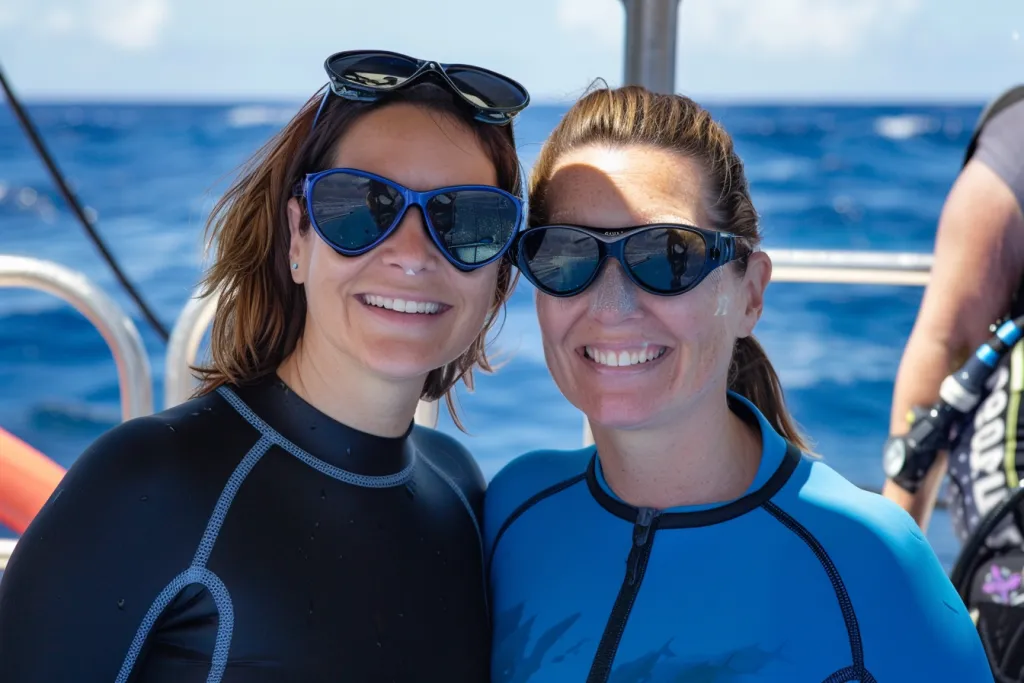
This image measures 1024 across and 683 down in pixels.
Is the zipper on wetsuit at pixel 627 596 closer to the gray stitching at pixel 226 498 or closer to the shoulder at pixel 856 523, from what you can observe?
the shoulder at pixel 856 523

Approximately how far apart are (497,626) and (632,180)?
86 centimetres

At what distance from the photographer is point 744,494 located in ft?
6.06

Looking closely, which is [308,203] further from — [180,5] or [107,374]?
[180,5]

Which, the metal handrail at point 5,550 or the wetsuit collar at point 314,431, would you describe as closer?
the wetsuit collar at point 314,431

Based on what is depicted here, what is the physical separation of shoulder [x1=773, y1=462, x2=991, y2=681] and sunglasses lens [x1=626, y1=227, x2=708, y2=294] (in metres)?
0.42

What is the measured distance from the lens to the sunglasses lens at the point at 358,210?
1.76 meters

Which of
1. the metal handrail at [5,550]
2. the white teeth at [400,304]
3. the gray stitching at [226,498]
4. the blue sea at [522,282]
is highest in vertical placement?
the white teeth at [400,304]

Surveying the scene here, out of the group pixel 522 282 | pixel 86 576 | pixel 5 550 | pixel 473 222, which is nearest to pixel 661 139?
pixel 473 222

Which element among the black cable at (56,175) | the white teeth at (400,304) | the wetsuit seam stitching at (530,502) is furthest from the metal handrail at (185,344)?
the black cable at (56,175)

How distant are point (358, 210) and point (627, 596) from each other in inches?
31.9

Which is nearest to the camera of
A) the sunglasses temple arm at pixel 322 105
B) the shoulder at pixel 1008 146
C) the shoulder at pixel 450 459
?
the sunglasses temple arm at pixel 322 105

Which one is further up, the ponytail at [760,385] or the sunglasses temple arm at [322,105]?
the sunglasses temple arm at [322,105]

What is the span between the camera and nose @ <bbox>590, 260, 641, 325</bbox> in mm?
1809

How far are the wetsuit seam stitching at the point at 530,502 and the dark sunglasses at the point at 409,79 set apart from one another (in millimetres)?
713
